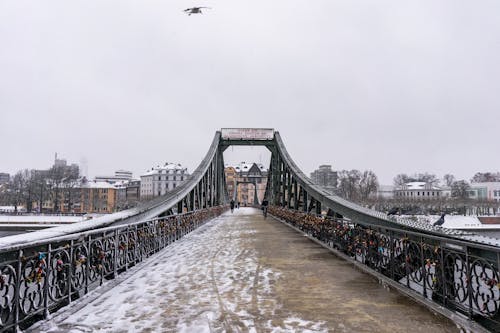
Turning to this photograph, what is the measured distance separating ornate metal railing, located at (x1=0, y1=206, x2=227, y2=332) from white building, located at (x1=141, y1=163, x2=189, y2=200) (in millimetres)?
93180

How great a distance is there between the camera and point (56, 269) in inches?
157

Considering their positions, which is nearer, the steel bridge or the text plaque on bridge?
the steel bridge

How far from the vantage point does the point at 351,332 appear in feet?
10.6

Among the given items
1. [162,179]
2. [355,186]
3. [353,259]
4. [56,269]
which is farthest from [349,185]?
[56,269]

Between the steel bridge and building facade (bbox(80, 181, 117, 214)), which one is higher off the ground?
the steel bridge

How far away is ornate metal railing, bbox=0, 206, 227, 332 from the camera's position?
10.4ft

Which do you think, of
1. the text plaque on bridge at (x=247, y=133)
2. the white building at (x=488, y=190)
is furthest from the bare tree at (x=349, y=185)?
the text plaque on bridge at (x=247, y=133)

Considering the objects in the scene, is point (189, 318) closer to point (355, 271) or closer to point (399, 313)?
point (399, 313)

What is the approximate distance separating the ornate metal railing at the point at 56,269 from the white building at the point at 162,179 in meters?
93.2

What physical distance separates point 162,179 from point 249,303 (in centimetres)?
9861

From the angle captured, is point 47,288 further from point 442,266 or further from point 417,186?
point 417,186

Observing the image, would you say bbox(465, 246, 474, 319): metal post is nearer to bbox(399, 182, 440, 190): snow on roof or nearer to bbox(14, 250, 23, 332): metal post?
bbox(14, 250, 23, 332): metal post

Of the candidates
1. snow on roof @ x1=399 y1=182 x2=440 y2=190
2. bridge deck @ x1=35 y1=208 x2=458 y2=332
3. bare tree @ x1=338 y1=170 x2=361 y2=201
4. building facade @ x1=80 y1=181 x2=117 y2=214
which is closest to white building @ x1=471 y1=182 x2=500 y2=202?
Answer: snow on roof @ x1=399 y1=182 x2=440 y2=190

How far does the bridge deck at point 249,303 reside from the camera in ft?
11.3
